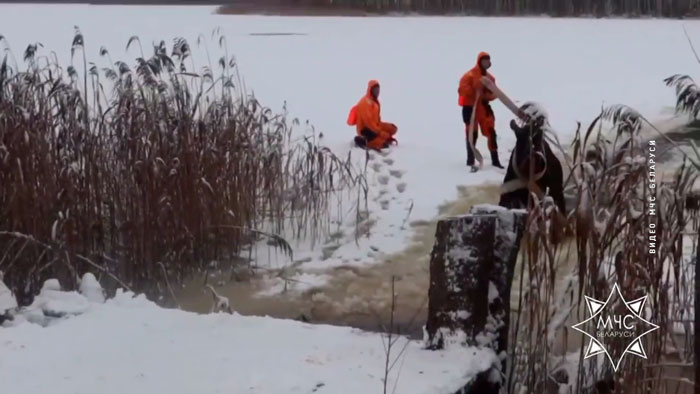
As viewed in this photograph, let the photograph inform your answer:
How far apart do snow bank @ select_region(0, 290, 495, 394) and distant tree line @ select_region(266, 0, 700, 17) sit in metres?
20.8

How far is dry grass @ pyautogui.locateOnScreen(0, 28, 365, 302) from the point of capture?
5.23 metres

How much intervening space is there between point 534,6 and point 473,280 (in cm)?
2277

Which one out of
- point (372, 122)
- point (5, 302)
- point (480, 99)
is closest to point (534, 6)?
point (372, 122)

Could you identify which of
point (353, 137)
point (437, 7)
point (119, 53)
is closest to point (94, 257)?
point (353, 137)

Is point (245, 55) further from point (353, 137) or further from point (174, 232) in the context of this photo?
point (174, 232)

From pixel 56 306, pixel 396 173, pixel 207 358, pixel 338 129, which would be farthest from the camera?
pixel 338 129

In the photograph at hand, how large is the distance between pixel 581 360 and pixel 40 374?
1736 millimetres

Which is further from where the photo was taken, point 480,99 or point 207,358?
point 480,99

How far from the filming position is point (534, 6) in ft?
81.3

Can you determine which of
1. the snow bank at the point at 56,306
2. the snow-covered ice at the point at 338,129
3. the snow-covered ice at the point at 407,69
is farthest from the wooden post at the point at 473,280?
the snow-covered ice at the point at 407,69

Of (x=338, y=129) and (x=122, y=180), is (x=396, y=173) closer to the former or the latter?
(x=338, y=129)

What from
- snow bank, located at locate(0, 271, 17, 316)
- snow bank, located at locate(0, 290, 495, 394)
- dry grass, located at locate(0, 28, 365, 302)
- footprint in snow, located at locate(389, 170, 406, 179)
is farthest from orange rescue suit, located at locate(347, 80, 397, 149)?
snow bank, located at locate(0, 290, 495, 394)

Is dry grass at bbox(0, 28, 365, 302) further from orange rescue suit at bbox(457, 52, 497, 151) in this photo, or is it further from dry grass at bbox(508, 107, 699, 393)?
orange rescue suit at bbox(457, 52, 497, 151)

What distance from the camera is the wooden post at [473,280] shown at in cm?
288
